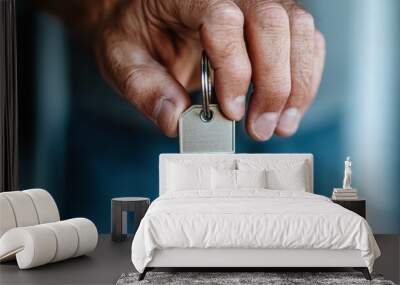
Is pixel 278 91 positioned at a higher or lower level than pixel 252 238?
higher

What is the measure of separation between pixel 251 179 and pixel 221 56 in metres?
1.25

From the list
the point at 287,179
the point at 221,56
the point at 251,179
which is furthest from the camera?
the point at 221,56

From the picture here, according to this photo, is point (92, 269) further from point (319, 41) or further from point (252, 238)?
point (319, 41)

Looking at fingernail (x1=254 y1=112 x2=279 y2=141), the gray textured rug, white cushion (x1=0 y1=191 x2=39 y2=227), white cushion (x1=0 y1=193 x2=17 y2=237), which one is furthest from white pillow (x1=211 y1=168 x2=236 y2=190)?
white cushion (x1=0 y1=193 x2=17 y2=237)

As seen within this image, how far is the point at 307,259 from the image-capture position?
505cm

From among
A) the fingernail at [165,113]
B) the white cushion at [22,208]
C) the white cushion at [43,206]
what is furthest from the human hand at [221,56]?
the white cushion at [22,208]

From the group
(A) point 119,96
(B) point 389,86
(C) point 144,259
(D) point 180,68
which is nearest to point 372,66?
(B) point 389,86

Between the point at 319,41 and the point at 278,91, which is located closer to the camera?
the point at 278,91

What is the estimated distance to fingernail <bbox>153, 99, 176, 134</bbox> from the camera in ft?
23.8

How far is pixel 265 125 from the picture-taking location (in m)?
7.29


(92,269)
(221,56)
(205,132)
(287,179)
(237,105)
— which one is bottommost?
(92,269)

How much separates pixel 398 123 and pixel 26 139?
3.84m

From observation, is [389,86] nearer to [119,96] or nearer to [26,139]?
[119,96]

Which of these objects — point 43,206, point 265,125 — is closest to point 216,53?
point 265,125
